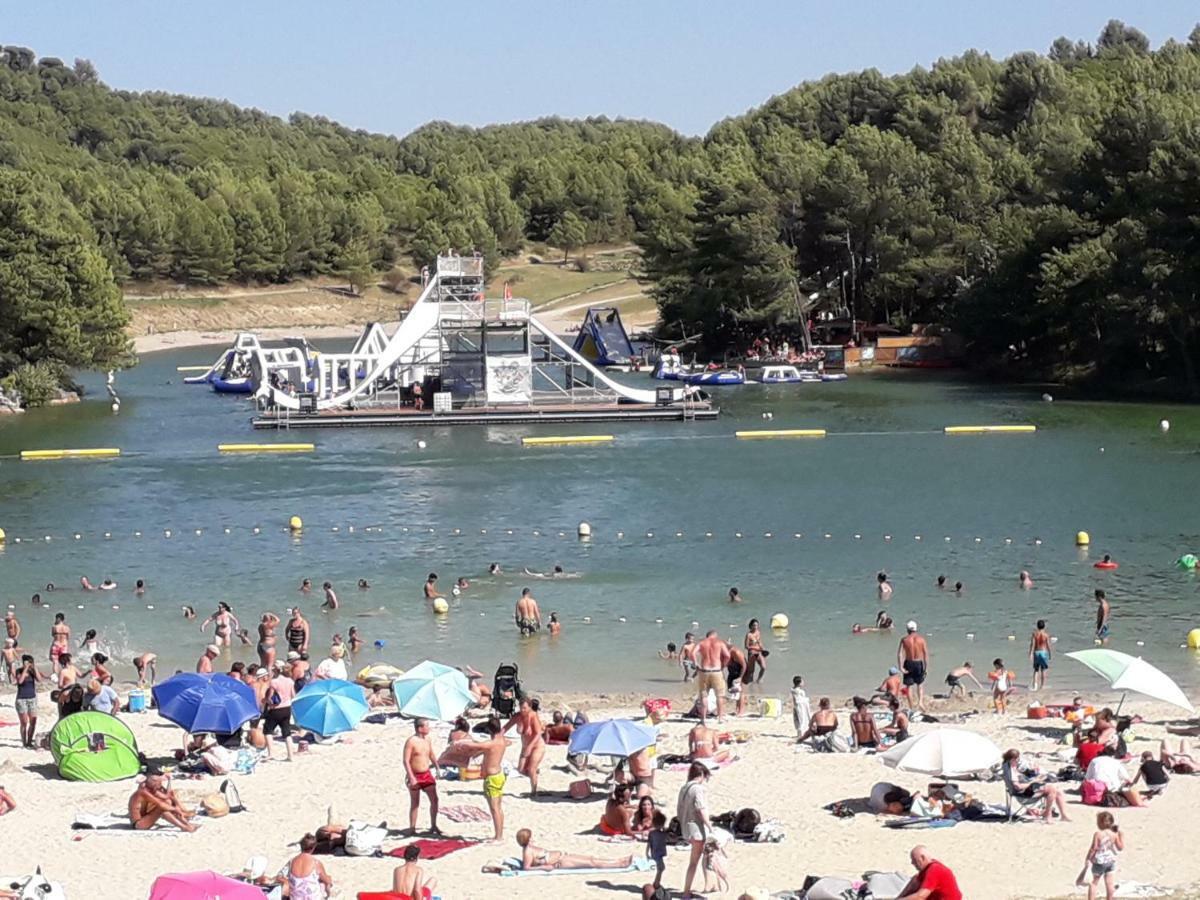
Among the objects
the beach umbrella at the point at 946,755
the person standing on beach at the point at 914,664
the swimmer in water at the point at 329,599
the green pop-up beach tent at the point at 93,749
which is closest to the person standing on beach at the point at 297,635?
the swimmer in water at the point at 329,599

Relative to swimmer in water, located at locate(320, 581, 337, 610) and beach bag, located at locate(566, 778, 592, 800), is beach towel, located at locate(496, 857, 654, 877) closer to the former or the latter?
beach bag, located at locate(566, 778, 592, 800)

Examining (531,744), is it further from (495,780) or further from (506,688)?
(506,688)

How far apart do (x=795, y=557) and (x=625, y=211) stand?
416 feet

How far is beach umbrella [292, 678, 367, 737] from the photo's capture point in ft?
75.0

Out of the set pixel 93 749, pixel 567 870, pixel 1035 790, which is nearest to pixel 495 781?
pixel 567 870

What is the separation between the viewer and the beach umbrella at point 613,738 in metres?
20.1

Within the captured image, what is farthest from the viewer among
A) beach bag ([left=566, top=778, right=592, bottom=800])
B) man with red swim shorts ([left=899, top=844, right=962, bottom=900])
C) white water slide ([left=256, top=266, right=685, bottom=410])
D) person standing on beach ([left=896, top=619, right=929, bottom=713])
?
white water slide ([left=256, top=266, right=685, bottom=410])

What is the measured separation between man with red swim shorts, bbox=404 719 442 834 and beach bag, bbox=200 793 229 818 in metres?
2.27

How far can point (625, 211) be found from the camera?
164375mm

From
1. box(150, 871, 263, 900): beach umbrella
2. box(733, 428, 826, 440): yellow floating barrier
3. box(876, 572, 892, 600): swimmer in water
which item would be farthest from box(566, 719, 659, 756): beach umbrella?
box(733, 428, 826, 440): yellow floating barrier

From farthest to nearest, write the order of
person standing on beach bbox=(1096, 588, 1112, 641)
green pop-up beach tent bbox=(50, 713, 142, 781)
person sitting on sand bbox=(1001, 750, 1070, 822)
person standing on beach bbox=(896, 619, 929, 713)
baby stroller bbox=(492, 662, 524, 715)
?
person standing on beach bbox=(1096, 588, 1112, 641)
person standing on beach bbox=(896, 619, 929, 713)
baby stroller bbox=(492, 662, 524, 715)
green pop-up beach tent bbox=(50, 713, 142, 781)
person sitting on sand bbox=(1001, 750, 1070, 822)

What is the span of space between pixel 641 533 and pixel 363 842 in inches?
1002

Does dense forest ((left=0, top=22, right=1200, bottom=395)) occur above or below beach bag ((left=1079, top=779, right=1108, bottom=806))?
above

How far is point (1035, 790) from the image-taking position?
1955cm
